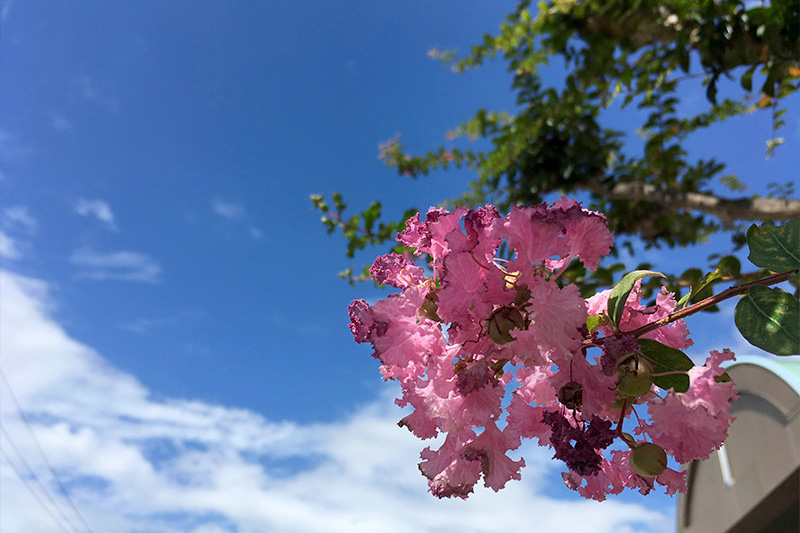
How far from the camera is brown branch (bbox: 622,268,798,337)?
23.0 inches

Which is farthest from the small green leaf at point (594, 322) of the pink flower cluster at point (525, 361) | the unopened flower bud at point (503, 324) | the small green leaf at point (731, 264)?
the small green leaf at point (731, 264)

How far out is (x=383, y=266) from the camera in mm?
701

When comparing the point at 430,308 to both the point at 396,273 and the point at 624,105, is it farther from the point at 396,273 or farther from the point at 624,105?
the point at 624,105

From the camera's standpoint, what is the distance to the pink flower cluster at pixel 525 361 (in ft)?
1.85

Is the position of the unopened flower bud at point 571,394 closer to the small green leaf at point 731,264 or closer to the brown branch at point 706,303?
the brown branch at point 706,303

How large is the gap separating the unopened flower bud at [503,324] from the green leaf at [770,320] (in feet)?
0.82

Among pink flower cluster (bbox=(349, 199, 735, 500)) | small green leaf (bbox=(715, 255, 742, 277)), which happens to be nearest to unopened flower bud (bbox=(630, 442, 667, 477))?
pink flower cluster (bbox=(349, 199, 735, 500))

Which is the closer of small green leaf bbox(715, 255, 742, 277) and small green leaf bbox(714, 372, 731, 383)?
small green leaf bbox(714, 372, 731, 383)

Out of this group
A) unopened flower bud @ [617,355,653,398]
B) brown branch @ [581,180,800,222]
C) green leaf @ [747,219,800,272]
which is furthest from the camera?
brown branch @ [581,180,800,222]

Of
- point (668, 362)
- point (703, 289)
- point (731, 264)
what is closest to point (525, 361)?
point (668, 362)

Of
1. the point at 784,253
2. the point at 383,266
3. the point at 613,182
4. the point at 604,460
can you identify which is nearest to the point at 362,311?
the point at 383,266

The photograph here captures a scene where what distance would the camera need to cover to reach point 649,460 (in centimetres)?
59

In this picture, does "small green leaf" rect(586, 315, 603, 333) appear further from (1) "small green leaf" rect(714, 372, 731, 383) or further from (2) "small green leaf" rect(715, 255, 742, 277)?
(2) "small green leaf" rect(715, 255, 742, 277)

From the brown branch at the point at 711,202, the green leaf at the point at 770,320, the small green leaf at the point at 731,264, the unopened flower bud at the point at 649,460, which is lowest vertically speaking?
the unopened flower bud at the point at 649,460
